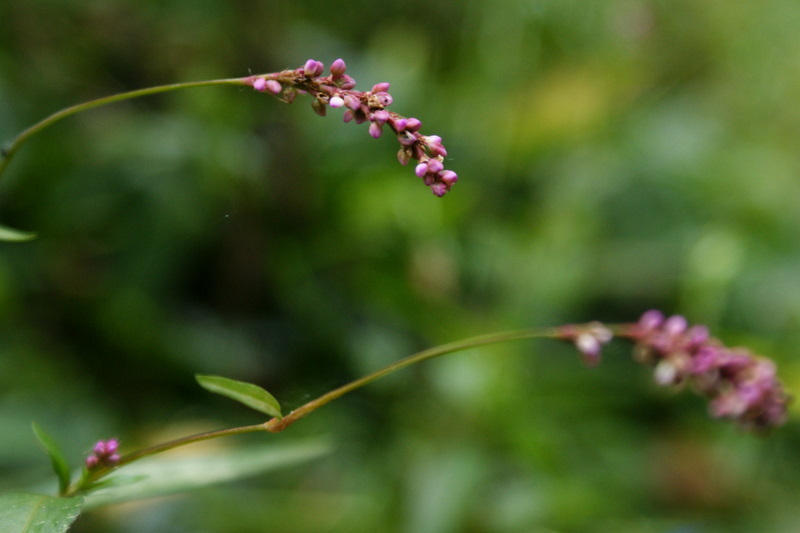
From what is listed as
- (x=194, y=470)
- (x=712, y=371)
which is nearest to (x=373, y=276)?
(x=194, y=470)

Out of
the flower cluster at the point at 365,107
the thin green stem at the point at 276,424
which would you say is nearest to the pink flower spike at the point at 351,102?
the flower cluster at the point at 365,107

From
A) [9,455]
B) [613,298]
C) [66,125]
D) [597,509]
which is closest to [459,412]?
[597,509]

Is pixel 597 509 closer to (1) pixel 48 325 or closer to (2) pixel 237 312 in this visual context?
(2) pixel 237 312

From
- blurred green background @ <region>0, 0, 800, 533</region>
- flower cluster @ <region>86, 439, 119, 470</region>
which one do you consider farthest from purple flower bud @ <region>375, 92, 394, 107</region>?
blurred green background @ <region>0, 0, 800, 533</region>

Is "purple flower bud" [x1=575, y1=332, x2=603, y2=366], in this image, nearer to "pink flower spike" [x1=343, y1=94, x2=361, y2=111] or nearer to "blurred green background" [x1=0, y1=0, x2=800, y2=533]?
"pink flower spike" [x1=343, y1=94, x2=361, y2=111]

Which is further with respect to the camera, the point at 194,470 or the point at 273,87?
the point at 194,470

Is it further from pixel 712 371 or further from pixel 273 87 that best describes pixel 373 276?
pixel 273 87
